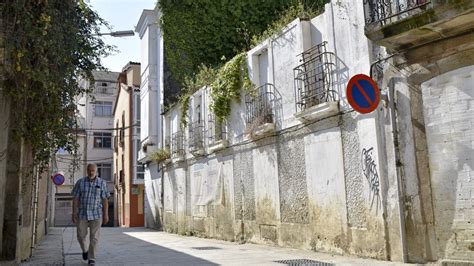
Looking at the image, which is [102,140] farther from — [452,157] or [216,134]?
[452,157]

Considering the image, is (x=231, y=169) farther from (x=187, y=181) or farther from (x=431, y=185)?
(x=431, y=185)

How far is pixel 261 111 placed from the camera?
12.1 m

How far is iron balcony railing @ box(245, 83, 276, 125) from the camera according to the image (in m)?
11.8

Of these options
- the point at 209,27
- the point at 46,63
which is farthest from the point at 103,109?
the point at 46,63

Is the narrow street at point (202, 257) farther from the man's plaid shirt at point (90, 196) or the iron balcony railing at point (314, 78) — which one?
the iron balcony railing at point (314, 78)

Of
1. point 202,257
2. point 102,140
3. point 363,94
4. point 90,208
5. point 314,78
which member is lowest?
point 202,257

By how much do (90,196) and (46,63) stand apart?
2.59 meters

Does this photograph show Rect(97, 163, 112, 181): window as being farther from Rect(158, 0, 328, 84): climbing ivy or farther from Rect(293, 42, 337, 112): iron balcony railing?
Rect(293, 42, 337, 112): iron balcony railing

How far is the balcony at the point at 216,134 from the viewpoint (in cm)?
1431

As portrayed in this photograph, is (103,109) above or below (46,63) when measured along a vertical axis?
above

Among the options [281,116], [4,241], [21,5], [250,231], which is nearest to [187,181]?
[250,231]

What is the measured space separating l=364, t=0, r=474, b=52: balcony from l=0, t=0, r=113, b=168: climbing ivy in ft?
15.8

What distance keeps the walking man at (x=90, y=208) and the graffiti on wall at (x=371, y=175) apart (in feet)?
15.7

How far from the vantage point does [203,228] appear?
15727 millimetres
